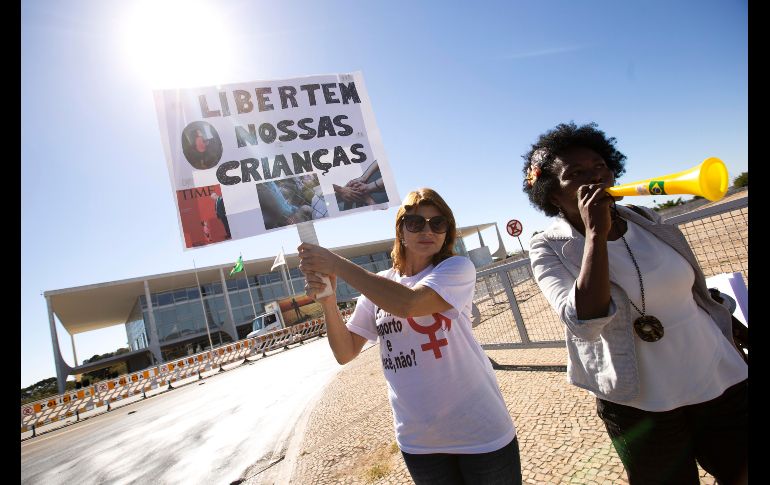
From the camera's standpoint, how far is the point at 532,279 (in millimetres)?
7949

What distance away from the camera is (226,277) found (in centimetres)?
4244

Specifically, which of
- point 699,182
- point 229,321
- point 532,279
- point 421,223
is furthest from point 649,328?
point 229,321

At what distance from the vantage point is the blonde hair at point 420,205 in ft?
6.22

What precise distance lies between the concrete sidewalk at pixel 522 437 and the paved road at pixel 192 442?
78 cm

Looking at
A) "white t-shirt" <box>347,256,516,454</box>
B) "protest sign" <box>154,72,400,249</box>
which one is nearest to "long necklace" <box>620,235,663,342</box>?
"white t-shirt" <box>347,256,516,454</box>

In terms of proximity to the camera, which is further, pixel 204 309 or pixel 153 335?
pixel 204 309

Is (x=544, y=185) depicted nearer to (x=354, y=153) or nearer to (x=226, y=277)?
(x=354, y=153)

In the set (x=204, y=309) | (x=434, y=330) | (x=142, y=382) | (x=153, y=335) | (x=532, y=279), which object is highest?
(x=204, y=309)

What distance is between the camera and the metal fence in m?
3.52

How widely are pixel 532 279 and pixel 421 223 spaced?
22.5 feet

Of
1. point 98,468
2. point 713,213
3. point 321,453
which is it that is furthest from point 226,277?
point 713,213

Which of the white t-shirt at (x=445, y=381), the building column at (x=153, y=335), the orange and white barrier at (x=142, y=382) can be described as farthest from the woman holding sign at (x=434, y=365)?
the building column at (x=153, y=335)

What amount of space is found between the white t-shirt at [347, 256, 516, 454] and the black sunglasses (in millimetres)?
218

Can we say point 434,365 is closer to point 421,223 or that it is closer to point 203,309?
point 421,223
